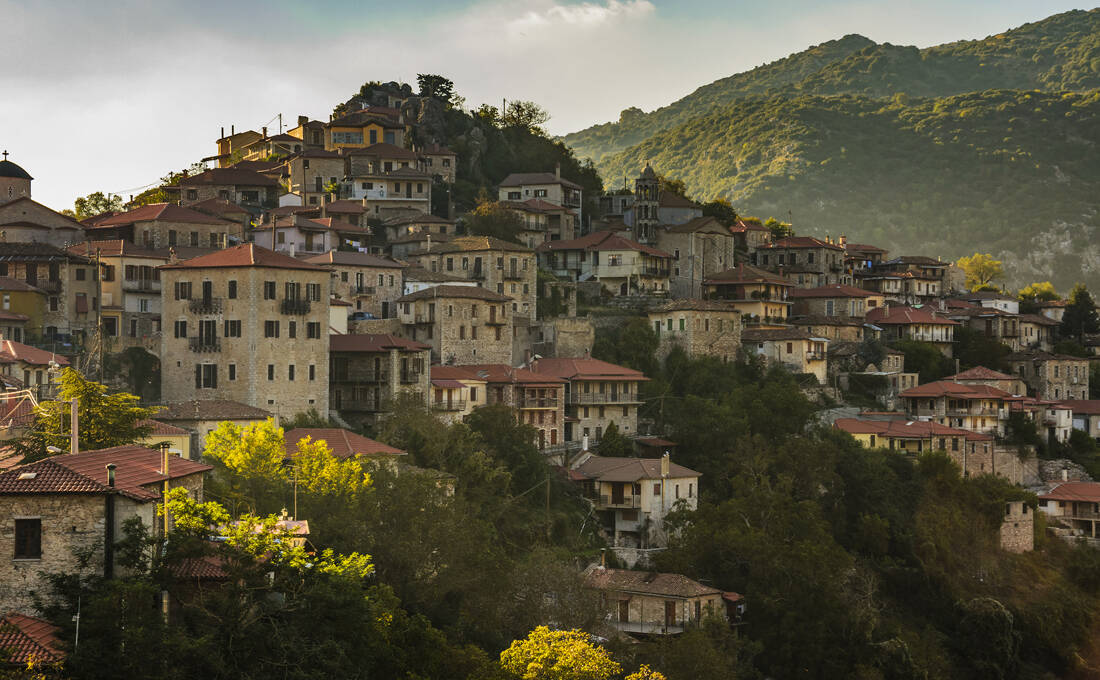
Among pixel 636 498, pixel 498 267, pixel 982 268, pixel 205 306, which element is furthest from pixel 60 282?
pixel 982 268

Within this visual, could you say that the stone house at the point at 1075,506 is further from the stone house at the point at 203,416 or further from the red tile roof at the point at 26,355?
the red tile roof at the point at 26,355

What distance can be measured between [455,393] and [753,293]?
101 ft

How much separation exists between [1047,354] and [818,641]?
4445 centimetres

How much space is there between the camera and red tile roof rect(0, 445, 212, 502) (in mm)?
26734

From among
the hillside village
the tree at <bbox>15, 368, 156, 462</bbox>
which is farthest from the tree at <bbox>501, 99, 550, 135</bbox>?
the tree at <bbox>15, 368, 156, 462</bbox>

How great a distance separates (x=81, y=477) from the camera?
2716 centimetres

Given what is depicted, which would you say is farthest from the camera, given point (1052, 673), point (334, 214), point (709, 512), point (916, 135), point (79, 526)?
point (916, 135)

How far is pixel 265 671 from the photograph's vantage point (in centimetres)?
2720

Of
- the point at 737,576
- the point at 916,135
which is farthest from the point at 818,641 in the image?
the point at 916,135

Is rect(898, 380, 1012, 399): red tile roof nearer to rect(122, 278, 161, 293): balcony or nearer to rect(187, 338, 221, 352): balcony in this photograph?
rect(187, 338, 221, 352): balcony

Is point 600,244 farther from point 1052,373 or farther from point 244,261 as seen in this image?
point 244,261

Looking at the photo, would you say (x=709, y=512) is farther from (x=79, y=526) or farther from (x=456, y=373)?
(x=79, y=526)

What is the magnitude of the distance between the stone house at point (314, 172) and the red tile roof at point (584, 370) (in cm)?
2917

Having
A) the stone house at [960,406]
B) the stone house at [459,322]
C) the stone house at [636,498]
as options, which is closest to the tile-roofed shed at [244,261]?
the stone house at [459,322]
